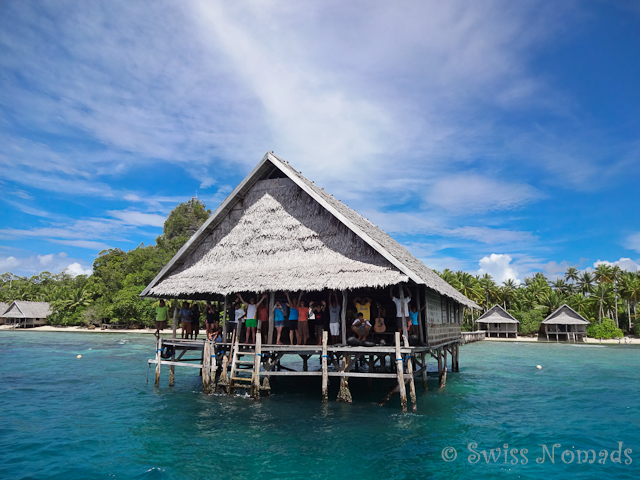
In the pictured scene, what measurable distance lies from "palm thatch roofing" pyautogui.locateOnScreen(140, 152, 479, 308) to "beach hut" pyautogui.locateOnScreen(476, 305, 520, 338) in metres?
41.5

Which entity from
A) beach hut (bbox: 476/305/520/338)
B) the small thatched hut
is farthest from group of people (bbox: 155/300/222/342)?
beach hut (bbox: 476/305/520/338)

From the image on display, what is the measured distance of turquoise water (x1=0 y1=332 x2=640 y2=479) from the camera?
8539 millimetres

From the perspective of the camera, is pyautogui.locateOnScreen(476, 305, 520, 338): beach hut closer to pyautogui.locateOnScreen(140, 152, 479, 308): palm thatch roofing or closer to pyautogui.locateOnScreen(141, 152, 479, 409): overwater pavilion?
pyautogui.locateOnScreen(141, 152, 479, 409): overwater pavilion

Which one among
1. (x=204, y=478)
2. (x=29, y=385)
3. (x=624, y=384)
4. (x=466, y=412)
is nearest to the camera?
(x=204, y=478)

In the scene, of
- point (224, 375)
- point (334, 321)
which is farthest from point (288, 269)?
point (224, 375)

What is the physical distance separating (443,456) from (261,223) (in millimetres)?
9480

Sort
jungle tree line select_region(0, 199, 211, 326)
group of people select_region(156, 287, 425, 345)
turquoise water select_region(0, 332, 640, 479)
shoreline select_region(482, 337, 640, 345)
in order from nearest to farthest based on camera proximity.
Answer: turquoise water select_region(0, 332, 640, 479) < group of people select_region(156, 287, 425, 345) < shoreline select_region(482, 337, 640, 345) < jungle tree line select_region(0, 199, 211, 326)

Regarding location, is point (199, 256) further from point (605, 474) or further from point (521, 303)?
point (521, 303)

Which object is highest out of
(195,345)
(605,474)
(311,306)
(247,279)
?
(247,279)

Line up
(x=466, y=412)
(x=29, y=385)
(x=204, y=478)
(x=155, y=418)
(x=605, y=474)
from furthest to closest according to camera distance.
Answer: (x=29, y=385), (x=466, y=412), (x=155, y=418), (x=605, y=474), (x=204, y=478)

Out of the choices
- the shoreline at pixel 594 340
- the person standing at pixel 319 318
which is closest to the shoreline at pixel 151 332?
the shoreline at pixel 594 340

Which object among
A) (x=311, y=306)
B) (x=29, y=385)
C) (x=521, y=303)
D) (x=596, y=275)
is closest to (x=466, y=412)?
(x=311, y=306)

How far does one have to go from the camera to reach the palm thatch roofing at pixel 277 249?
12906 mm

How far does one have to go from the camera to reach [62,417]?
12164 millimetres
